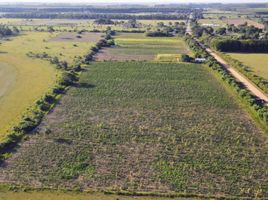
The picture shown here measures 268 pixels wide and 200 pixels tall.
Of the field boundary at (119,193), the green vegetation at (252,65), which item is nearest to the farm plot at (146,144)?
the field boundary at (119,193)

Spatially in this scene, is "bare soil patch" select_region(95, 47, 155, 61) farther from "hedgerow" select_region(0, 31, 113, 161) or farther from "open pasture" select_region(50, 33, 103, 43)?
"open pasture" select_region(50, 33, 103, 43)

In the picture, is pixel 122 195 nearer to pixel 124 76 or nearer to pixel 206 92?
pixel 206 92

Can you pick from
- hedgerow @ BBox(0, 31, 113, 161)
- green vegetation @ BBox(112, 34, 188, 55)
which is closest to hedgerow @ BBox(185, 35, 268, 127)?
green vegetation @ BBox(112, 34, 188, 55)

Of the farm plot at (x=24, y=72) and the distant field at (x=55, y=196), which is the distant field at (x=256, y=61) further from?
the distant field at (x=55, y=196)

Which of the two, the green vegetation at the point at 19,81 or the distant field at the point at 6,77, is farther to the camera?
the distant field at the point at 6,77

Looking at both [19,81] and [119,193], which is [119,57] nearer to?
[19,81]

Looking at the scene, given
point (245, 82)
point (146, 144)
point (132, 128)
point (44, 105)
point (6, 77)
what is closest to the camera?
point (146, 144)

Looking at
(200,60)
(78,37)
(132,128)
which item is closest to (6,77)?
(132,128)
